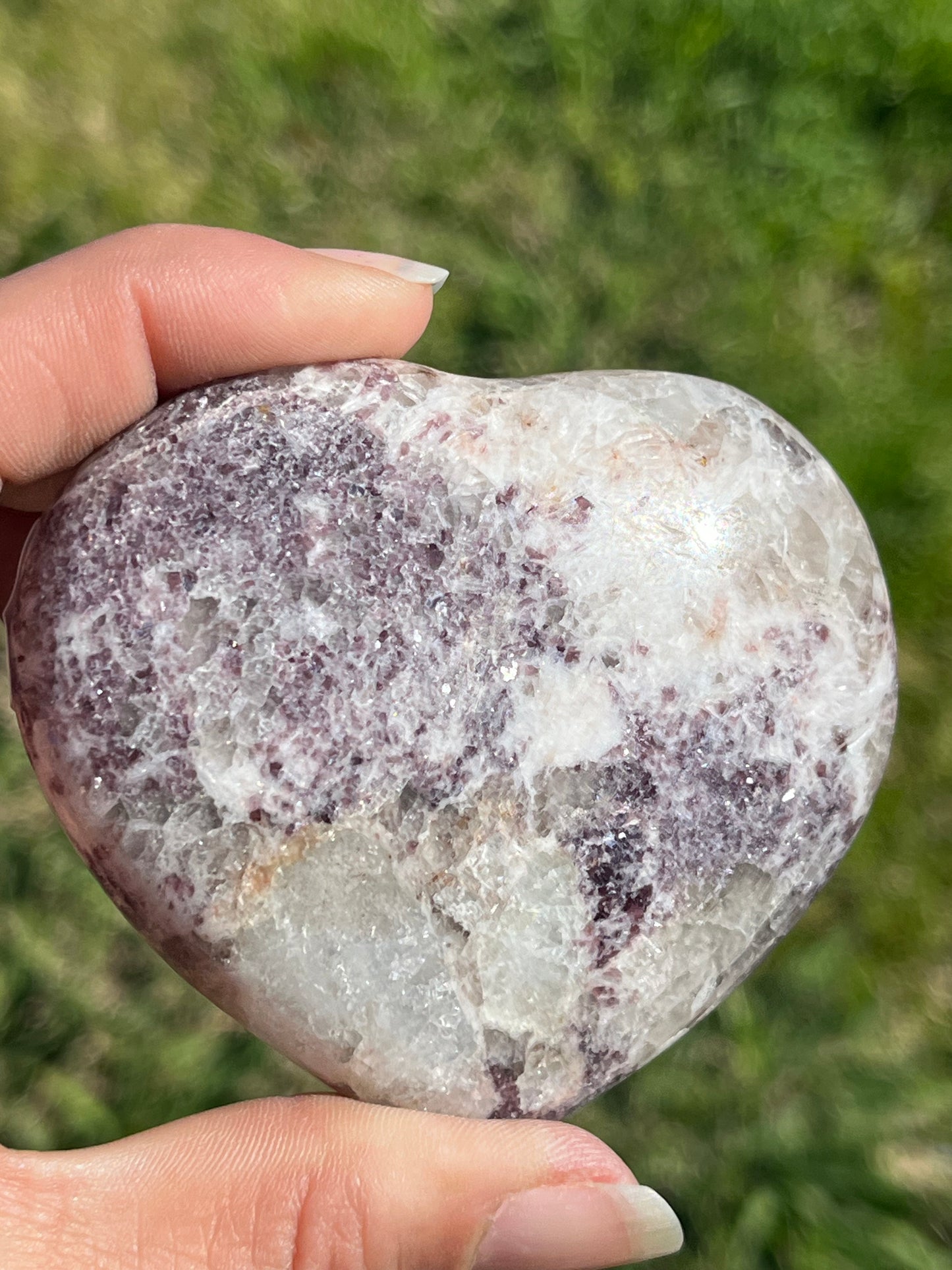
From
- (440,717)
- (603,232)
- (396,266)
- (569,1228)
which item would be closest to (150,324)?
(396,266)

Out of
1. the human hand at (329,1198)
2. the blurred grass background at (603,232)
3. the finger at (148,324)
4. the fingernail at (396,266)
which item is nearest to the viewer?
the human hand at (329,1198)

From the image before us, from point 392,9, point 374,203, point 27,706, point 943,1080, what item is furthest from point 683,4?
point 943,1080

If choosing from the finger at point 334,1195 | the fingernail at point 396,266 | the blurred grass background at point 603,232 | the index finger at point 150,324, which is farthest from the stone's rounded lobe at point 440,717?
the blurred grass background at point 603,232

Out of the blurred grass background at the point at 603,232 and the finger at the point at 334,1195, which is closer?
the finger at the point at 334,1195

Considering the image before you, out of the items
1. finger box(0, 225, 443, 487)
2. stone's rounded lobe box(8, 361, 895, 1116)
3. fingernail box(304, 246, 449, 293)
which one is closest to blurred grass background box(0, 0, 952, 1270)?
fingernail box(304, 246, 449, 293)

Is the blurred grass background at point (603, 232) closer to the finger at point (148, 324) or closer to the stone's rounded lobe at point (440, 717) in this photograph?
the finger at point (148, 324)
